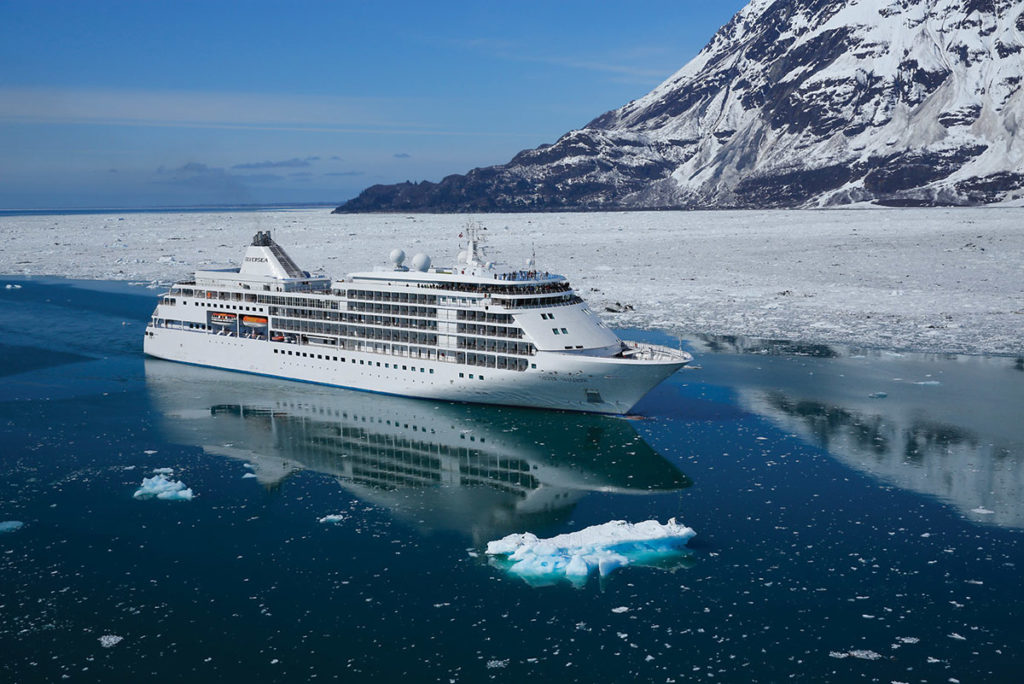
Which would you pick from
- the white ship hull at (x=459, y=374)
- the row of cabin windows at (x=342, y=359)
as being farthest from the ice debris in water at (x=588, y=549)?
the row of cabin windows at (x=342, y=359)

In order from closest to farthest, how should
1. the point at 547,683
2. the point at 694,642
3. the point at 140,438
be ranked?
the point at 547,683 → the point at 694,642 → the point at 140,438

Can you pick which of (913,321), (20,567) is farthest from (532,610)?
(913,321)

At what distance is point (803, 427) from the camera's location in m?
29.9

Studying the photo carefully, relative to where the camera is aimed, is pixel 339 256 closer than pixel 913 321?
No

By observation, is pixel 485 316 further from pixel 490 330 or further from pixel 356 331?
pixel 356 331

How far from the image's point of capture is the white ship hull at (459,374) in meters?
31.2

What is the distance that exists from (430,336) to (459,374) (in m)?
2.32

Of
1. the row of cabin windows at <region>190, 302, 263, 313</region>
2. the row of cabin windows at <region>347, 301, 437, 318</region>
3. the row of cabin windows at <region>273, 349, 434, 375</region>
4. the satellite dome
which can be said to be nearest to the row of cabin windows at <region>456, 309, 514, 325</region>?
the row of cabin windows at <region>347, 301, 437, 318</region>

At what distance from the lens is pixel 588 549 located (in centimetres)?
1981

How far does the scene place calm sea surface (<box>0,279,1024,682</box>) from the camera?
15.9m

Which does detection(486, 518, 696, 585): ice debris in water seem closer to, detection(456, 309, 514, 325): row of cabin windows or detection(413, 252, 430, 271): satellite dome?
detection(456, 309, 514, 325): row of cabin windows

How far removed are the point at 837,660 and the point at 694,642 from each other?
2502mm

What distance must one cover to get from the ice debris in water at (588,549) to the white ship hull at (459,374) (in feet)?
34.9

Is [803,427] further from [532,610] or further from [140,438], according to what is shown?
[140,438]
